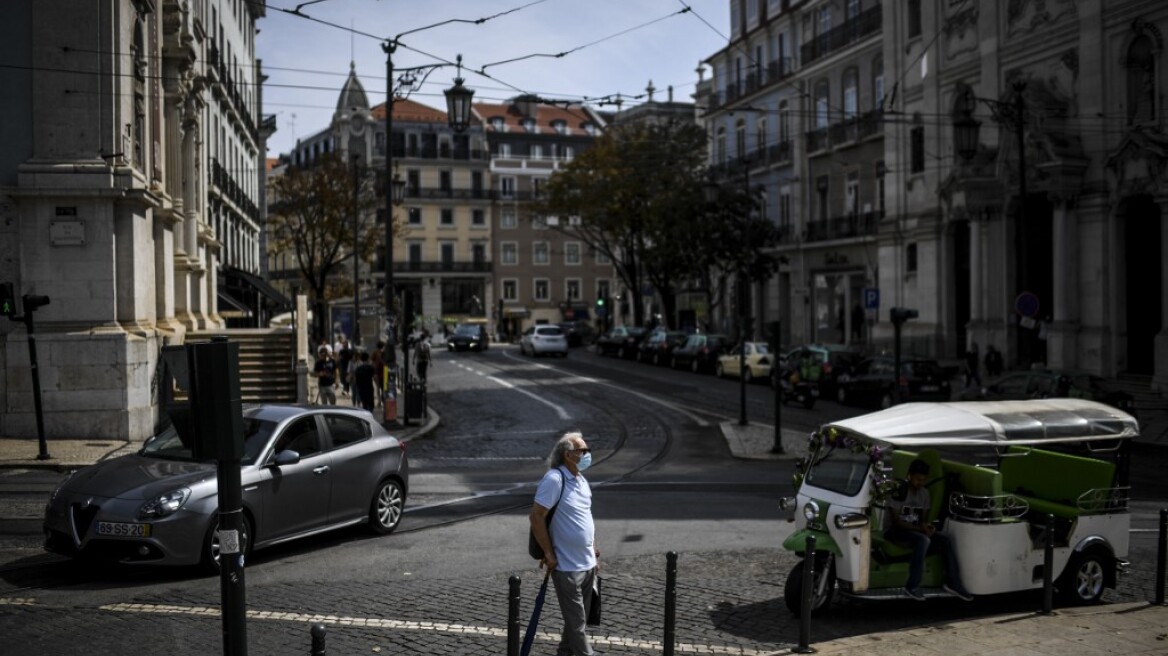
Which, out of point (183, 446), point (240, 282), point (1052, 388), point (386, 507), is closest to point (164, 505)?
point (183, 446)

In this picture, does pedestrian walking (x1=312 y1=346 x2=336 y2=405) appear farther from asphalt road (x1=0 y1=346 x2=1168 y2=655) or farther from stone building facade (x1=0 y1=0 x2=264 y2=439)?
asphalt road (x1=0 y1=346 x2=1168 y2=655)

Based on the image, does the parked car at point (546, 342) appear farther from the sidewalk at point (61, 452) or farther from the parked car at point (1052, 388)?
the sidewalk at point (61, 452)

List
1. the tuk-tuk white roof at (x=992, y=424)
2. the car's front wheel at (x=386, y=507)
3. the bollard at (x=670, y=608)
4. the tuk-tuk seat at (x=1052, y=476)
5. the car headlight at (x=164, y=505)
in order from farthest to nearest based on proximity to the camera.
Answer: the car's front wheel at (x=386, y=507)
the tuk-tuk seat at (x=1052, y=476)
the car headlight at (x=164, y=505)
the tuk-tuk white roof at (x=992, y=424)
the bollard at (x=670, y=608)

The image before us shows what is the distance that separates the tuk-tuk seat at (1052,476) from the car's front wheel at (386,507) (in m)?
6.66

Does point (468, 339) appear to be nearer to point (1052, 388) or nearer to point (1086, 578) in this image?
point (1052, 388)

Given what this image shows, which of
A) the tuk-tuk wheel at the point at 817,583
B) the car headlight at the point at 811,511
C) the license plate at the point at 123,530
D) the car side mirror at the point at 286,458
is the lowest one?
the tuk-tuk wheel at the point at 817,583

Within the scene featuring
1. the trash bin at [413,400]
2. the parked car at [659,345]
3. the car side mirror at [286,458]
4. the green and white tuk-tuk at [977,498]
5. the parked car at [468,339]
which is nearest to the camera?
the green and white tuk-tuk at [977,498]

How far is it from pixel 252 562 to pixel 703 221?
39.6 metres

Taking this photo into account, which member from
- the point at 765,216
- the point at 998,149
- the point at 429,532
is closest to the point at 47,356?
the point at 429,532

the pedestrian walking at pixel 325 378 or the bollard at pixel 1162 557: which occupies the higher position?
the pedestrian walking at pixel 325 378

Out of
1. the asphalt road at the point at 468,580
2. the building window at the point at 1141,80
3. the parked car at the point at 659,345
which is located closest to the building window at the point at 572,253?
the parked car at the point at 659,345

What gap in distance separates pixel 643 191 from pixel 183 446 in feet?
146

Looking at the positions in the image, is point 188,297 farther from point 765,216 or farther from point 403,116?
point 403,116

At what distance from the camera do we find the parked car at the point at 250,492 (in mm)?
9922
